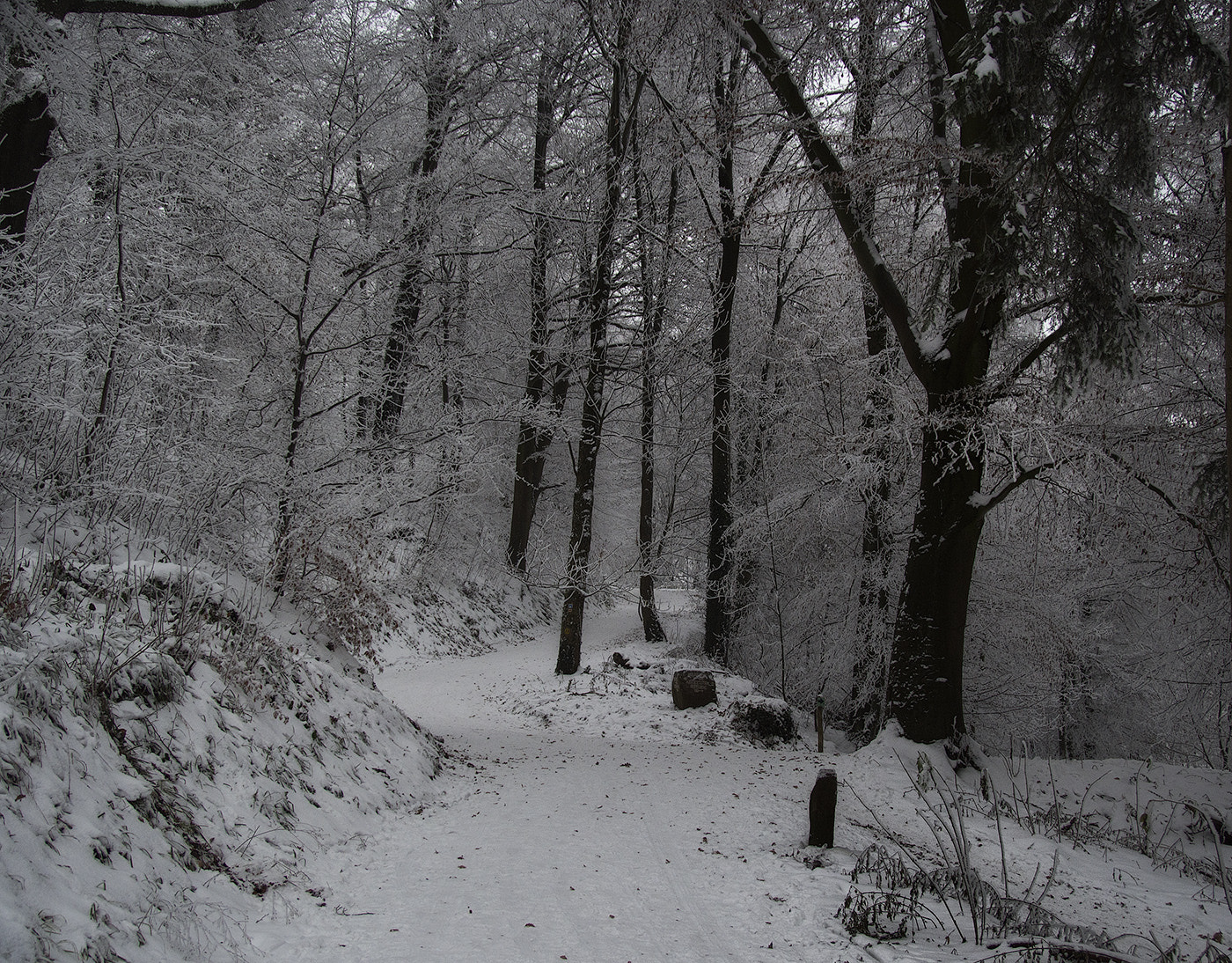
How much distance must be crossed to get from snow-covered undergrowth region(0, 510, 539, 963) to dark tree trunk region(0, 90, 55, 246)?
114 inches

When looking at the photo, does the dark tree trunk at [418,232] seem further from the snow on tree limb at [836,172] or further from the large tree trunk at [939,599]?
the large tree trunk at [939,599]

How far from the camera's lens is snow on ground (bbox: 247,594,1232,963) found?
3623 millimetres

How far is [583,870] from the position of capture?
15.4 feet

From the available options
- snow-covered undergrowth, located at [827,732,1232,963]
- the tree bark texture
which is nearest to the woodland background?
the tree bark texture

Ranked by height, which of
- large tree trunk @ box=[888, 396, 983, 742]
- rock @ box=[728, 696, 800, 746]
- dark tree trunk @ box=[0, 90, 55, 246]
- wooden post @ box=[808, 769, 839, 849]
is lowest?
rock @ box=[728, 696, 800, 746]

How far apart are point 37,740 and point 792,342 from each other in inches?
442

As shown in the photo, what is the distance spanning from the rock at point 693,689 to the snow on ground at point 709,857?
0.36 meters

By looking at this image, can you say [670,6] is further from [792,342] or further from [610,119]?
[792,342]

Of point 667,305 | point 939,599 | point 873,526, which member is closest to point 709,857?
point 939,599

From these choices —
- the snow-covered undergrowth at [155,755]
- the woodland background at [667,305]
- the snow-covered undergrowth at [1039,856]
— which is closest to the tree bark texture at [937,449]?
the woodland background at [667,305]

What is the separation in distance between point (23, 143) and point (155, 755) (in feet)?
17.6

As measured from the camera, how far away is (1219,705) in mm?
9141

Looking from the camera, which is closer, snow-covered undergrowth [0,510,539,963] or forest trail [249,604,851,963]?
snow-covered undergrowth [0,510,539,963]

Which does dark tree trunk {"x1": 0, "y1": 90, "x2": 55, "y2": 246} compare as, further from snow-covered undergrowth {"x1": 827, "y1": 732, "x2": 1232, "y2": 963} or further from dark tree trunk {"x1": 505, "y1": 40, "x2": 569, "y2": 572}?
snow-covered undergrowth {"x1": 827, "y1": 732, "x2": 1232, "y2": 963}
